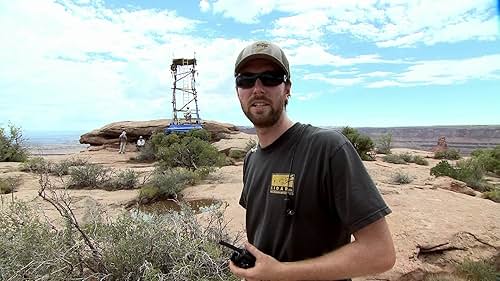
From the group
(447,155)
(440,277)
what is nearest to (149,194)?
(440,277)

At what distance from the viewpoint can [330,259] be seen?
1296 millimetres

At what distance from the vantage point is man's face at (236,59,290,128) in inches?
63.3

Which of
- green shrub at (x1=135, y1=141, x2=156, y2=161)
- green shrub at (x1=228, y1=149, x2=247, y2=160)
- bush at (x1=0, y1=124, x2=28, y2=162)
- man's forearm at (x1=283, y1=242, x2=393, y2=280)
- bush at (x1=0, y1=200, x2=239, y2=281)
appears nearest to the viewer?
man's forearm at (x1=283, y1=242, x2=393, y2=280)

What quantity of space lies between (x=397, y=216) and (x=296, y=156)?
20.2 feet

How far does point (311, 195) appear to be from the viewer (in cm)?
141

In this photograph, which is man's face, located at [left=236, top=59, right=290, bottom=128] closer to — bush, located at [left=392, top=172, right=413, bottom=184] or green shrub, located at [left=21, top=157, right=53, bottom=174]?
green shrub, located at [left=21, top=157, right=53, bottom=174]

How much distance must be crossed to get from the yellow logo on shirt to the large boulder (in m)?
26.3

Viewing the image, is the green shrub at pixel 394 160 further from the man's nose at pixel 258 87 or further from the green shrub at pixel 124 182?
the man's nose at pixel 258 87

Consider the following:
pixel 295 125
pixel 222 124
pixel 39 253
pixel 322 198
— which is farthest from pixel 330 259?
pixel 222 124

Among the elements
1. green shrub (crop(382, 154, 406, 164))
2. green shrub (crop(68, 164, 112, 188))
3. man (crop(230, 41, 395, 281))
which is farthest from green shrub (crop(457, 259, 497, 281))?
green shrub (crop(382, 154, 406, 164))

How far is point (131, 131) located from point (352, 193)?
28035mm

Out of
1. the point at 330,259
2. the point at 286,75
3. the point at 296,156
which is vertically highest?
the point at 286,75

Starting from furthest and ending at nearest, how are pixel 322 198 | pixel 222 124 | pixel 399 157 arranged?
pixel 222 124 → pixel 399 157 → pixel 322 198

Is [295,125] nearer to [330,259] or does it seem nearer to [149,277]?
[330,259]
